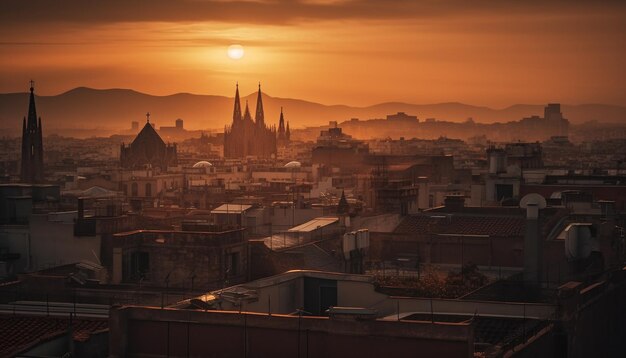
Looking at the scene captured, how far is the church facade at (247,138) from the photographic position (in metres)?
157

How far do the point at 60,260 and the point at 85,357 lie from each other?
10.1 metres

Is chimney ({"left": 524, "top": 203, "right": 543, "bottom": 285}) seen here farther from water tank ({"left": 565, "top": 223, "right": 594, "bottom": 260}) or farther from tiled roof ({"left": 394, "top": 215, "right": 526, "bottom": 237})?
tiled roof ({"left": 394, "top": 215, "right": 526, "bottom": 237})

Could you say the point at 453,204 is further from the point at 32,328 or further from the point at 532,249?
the point at 32,328

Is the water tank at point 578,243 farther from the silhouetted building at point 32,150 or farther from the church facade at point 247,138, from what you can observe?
the church facade at point 247,138

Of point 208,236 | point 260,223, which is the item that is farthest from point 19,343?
point 260,223

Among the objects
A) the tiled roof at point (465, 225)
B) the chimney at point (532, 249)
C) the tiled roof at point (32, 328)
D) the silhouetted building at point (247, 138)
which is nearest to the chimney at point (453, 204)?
the tiled roof at point (465, 225)

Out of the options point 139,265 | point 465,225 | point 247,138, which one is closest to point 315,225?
point 465,225

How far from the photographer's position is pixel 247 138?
16038cm

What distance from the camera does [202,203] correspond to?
5422 cm

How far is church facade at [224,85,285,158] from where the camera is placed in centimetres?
15675

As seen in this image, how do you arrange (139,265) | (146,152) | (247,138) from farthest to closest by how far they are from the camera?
(247,138)
(146,152)
(139,265)

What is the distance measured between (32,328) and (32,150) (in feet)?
240

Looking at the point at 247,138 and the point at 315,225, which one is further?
the point at 247,138

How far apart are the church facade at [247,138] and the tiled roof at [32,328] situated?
136734 mm
